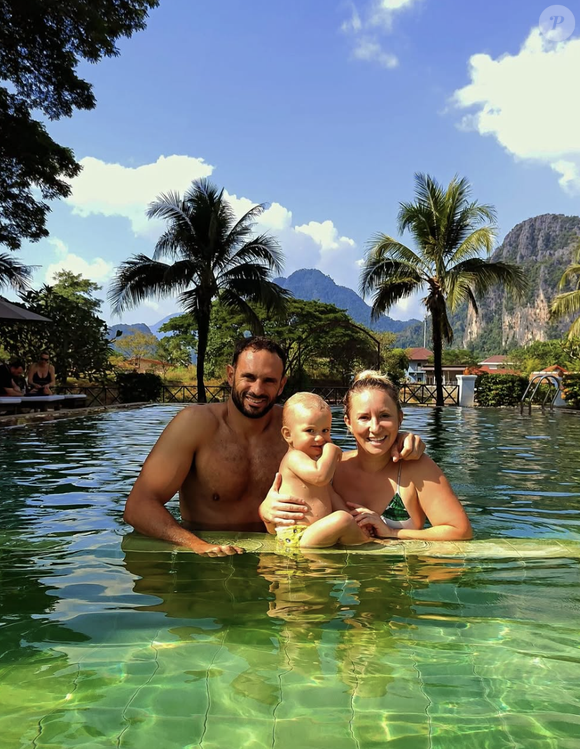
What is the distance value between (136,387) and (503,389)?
1458 centimetres

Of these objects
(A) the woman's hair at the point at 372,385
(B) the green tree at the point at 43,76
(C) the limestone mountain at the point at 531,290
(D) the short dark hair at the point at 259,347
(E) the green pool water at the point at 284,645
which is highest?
(C) the limestone mountain at the point at 531,290

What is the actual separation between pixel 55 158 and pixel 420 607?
19.6 meters

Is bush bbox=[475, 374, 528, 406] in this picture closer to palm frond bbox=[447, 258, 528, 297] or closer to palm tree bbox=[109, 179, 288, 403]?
palm frond bbox=[447, 258, 528, 297]

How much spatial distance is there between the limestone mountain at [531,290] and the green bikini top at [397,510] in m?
140

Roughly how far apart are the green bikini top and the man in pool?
33cm

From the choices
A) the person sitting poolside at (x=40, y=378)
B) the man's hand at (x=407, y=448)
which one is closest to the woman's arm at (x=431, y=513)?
the man's hand at (x=407, y=448)

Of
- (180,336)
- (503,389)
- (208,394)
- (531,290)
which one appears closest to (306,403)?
(503,389)

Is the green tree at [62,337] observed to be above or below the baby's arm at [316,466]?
above

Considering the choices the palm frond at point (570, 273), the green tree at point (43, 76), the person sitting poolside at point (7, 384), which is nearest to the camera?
the person sitting poolside at point (7, 384)

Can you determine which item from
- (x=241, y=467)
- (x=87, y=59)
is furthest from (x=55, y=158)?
(x=241, y=467)

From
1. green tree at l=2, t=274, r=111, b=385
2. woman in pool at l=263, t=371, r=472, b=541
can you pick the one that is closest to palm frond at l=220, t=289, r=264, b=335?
green tree at l=2, t=274, r=111, b=385

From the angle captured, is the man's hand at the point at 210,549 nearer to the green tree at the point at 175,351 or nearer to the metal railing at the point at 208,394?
the metal railing at the point at 208,394

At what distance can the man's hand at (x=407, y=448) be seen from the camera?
10.6 ft

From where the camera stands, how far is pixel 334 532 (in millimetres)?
3062
